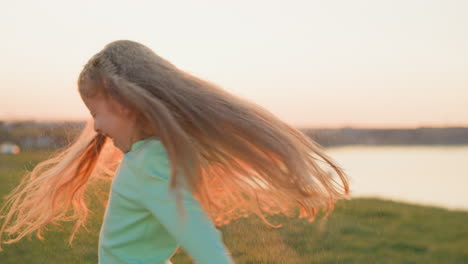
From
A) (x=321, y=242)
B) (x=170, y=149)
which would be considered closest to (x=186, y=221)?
(x=170, y=149)

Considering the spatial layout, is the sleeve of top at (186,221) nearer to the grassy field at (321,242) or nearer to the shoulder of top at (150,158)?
the shoulder of top at (150,158)

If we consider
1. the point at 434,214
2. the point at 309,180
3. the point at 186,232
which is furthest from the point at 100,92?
the point at 434,214

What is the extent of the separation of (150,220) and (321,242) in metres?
3.45

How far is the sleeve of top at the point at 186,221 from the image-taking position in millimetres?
1759

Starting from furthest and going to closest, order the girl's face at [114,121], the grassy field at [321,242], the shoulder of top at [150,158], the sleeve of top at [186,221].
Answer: the grassy field at [321,242]
the girl's face at [114,121]
the shoulder of top at [150,158]
the sleeve of top at [186,221]

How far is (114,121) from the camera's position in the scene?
2.28 meters

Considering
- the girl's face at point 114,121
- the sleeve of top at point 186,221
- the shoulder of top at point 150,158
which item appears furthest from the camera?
the girl's face at point 114,121

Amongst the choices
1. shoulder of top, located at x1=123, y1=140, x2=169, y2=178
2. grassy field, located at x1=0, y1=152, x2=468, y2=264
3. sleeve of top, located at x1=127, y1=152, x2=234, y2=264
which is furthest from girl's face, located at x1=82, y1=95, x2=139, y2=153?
grassy field, located at x1=0, y1=152, x2=468, y2=264

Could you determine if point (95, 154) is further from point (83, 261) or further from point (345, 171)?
point (83, 261)

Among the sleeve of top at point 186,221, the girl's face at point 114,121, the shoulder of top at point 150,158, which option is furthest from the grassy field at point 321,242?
the sleeve of top at point 186,221

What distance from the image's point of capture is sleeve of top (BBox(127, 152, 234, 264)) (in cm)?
176

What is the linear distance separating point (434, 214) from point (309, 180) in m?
5.46

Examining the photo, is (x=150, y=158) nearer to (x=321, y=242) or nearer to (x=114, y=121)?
(x=114, y=121)

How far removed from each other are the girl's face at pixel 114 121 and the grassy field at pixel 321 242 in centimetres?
194
